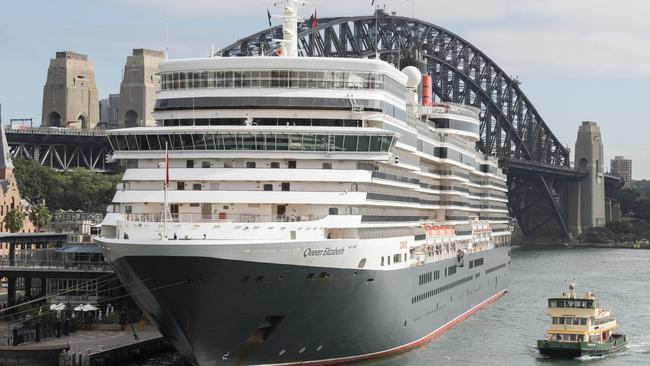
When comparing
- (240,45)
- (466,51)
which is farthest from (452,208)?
(466,51)

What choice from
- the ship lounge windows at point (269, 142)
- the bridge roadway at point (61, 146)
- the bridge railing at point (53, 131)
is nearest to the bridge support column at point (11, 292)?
the ship lounge windows at point (269, 142)

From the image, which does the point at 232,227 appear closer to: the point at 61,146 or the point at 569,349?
the point at 569,349

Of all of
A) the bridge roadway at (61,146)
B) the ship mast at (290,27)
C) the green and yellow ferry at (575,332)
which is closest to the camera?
the ship mast at (290,27)

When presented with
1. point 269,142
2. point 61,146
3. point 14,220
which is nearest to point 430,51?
point 61,146

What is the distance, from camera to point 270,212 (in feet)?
151

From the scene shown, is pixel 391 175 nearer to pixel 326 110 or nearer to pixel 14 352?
pixel 326 110

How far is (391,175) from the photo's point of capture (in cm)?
5212

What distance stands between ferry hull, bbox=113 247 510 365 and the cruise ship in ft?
0.18

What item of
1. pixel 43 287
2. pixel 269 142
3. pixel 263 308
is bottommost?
pixel 43 287

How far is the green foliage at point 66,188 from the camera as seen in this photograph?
11625cm

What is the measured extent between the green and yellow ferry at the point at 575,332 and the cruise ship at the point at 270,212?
7.94 metres

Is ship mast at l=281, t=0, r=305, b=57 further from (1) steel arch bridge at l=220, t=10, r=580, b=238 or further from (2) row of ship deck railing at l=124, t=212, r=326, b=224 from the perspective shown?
(1) steel arch bridge at l=220, t=10, r=580, b=238

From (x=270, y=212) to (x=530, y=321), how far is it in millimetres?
31871

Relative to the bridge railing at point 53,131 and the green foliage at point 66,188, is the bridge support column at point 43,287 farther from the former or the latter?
the bridge railing at point 53,131
